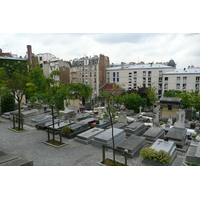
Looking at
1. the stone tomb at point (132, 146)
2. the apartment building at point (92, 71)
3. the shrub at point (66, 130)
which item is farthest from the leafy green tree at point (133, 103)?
the apartment building at point (92, 71)

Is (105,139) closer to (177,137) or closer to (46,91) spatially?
(177,137)

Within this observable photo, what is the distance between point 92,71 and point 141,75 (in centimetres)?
1533

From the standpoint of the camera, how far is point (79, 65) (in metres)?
55.5

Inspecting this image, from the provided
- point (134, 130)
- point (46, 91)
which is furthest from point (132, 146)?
point (46, 91)

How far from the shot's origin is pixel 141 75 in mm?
→ 49219

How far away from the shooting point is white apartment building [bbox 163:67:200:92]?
41.3m

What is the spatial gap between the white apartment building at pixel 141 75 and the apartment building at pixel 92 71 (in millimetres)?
2917

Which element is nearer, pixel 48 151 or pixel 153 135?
pixel 48 151

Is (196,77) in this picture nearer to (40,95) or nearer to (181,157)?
(181,157)

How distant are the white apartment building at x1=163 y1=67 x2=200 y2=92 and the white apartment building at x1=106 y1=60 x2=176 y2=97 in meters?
2.35

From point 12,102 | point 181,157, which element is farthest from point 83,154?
point 12,102

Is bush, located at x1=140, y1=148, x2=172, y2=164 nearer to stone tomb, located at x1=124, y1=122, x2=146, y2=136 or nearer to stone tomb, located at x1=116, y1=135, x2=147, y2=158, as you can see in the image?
stone tomb, located at x1=116, y1=135, x2=147, y2=158

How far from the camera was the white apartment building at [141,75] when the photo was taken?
46875mm

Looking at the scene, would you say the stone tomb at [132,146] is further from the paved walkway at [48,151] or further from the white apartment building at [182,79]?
the white apartment building at [182,79]
